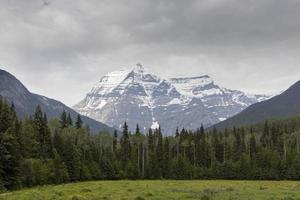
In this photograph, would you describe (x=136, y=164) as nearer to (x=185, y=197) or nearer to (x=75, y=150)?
(x=75, y=150)

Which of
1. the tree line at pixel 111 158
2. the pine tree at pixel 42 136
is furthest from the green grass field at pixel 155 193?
the pine tree at pixel 42 136

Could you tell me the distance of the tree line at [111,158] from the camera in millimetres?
89431

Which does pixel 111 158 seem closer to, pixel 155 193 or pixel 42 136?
pixel 42 136

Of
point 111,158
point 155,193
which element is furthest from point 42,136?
point 155,193

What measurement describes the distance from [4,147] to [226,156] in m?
104

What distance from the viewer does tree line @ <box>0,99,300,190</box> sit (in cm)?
8943

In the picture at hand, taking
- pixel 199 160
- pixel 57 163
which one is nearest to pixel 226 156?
pixel 199 160

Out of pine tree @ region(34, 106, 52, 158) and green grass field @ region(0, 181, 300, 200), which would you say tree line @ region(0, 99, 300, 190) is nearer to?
pine tree @ region(34, 106, 52, 158)

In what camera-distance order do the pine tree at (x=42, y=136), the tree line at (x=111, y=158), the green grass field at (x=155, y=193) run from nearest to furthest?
the green grass field at (x=155, y=193) < the tree line at (x=111, y=158) < the pine tree at (x=42, y=136)

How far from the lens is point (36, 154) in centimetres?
11188

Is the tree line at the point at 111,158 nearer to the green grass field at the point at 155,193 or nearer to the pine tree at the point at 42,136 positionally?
the pine tree at the point at 42,136

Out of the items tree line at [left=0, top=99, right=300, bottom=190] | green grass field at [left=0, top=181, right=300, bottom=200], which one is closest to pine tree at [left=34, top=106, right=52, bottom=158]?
tree line at [left=0, top=99, right=300, bottom=190]

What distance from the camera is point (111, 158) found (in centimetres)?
15112

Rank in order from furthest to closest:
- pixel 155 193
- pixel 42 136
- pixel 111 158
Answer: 1. pixel 111 158
2. pixel 42 136
3. pixel 155 193
